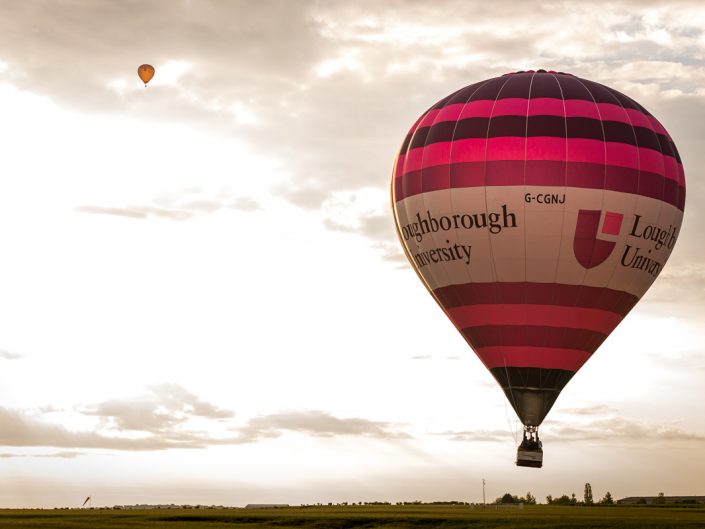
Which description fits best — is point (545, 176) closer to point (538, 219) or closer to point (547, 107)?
point (538, 219)

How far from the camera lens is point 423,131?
6047 cm

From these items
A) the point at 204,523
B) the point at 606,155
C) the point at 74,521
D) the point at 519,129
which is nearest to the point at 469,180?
the point at 519,129

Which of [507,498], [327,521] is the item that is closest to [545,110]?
[327,521]

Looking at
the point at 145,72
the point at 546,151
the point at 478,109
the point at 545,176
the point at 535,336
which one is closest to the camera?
the point at 545,176

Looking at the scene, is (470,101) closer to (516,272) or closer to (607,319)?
(516,272)

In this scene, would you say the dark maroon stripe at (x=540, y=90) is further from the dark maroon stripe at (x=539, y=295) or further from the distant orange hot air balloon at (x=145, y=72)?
the distant orange hot air balloon at (x=145, y=72)

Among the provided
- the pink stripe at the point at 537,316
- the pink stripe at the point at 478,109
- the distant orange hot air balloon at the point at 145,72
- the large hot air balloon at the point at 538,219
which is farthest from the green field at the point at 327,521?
the distant orange hot air balloon at the point at 145,72

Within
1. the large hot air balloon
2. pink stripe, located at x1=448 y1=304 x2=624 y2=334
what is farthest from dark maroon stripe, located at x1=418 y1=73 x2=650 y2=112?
pink stripe, located at x1=448 y1=304 x2=624 y2=334

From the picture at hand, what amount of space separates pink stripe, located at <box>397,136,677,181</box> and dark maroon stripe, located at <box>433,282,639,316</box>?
649 cm

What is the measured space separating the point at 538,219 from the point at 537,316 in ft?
16.8

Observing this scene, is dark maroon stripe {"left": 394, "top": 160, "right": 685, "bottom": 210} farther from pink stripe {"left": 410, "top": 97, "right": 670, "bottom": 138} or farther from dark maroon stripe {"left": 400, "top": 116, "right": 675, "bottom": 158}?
pink stripe {"left": 410, "top": 97, "right": 670, "bottom": 138}

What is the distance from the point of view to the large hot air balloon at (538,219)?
5616cm

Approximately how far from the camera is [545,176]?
5588cm

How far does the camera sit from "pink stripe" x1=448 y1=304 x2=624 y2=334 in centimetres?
5728
